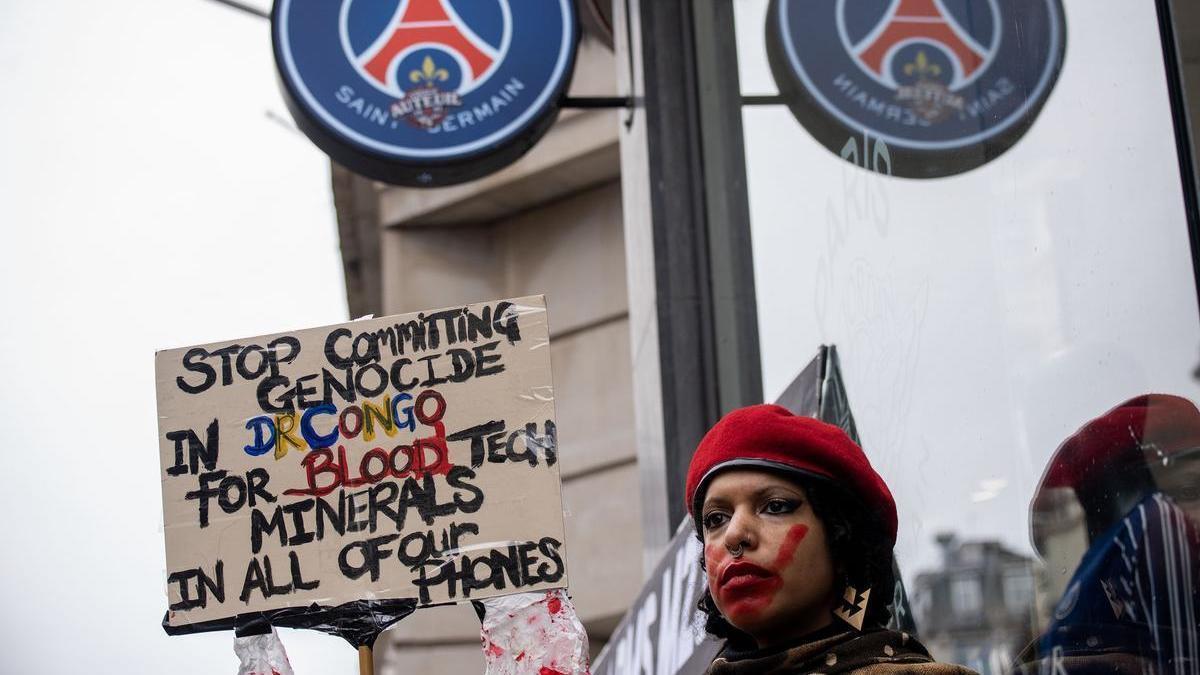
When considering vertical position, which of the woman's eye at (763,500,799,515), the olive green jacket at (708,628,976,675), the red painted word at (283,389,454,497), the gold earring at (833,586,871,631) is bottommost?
the olive green jacket at (708,628,976,675)

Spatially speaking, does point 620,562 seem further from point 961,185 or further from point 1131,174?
point 1131,174

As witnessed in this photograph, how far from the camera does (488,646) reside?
9.87 feet

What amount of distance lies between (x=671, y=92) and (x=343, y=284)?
12.6m

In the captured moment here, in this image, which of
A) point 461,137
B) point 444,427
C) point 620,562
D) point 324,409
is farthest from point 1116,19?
point 620,562

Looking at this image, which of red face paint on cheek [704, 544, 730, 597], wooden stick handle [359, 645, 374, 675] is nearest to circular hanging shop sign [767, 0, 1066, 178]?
red face paint on cheek [704, 544, 730, 597]

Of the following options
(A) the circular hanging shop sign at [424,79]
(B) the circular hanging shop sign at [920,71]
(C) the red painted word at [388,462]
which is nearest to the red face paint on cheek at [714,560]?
(C) the red painted word at [388,462]

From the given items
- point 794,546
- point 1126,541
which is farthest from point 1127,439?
point 794,546

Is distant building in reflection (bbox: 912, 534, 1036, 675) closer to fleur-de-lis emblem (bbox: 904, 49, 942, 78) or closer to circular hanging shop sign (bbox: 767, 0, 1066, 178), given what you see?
circular hanging shop sign (bbox: 767, 0, 1066, 178)

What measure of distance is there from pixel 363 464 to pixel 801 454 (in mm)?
951

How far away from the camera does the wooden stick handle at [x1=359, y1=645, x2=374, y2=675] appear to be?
120 inches

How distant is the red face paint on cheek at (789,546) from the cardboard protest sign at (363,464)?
60 centimetres

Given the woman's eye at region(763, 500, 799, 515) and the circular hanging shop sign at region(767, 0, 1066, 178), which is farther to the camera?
the circular hanging shop sign at region(767, 0, 1066, 178)

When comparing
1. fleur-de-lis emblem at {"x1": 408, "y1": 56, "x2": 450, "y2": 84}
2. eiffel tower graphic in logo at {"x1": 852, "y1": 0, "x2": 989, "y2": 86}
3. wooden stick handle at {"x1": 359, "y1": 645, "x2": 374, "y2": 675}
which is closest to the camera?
wooden stick handle at {"x1": 359, "y1": 645, "x2": 374, "y2": 675}

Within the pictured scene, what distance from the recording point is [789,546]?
2541 mm
